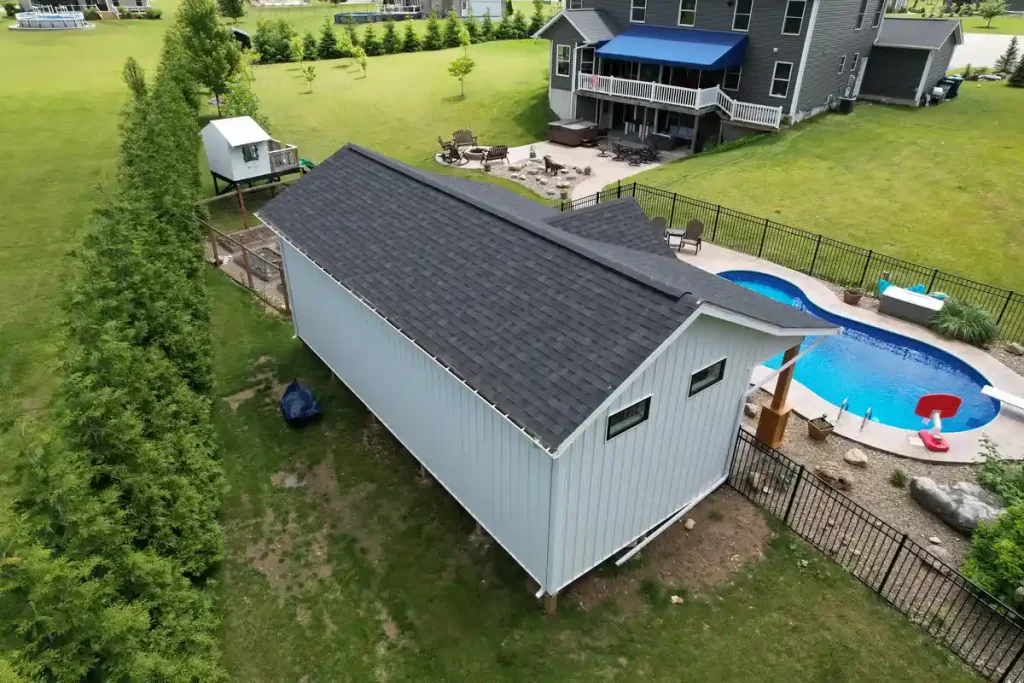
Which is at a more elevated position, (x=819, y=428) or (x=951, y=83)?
(x=951, y=83)

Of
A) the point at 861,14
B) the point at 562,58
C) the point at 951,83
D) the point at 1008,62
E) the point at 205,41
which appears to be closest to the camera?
the point at 205,41

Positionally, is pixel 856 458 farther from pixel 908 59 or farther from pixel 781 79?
pixel 908 59

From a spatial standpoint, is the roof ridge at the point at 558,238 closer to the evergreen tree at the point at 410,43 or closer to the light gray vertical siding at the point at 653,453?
the light gray vertical siding at the point at 653,453

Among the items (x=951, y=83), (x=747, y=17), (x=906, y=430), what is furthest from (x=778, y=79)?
(x=906, y=430)

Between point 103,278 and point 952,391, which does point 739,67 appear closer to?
point 952,391

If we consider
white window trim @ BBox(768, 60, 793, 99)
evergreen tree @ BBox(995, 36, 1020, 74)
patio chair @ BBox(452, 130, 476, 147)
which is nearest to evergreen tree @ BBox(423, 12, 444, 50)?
patio chair @ BBox(452, 130, 476, 147)

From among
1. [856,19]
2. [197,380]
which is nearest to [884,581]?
[197,380]
